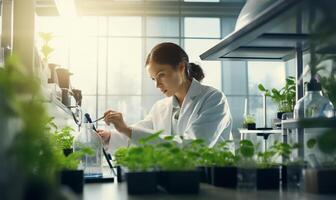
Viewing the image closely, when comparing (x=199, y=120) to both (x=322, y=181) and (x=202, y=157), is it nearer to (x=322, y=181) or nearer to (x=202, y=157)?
(x=202, y=157)

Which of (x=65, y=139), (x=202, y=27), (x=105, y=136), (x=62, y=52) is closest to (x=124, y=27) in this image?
(x=62, y=52)

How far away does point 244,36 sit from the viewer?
102 centimetres

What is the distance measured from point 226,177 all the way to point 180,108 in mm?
1351

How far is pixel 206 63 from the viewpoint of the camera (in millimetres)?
5781

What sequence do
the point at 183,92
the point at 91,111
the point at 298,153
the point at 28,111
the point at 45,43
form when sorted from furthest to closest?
the point at 91,111 → the point at 183,92 → the point at 45,43 → the point at 298,153 → the point at 28,111

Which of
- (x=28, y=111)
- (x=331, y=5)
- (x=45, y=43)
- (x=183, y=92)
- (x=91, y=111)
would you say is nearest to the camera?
(x=28, y=111)

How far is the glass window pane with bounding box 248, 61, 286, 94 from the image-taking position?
5.89 metres

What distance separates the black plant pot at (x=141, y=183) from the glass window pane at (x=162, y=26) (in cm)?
501

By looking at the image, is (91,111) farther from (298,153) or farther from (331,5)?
(331,5)

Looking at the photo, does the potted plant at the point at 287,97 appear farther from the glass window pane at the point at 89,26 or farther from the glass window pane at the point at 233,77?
the glass window pane at the point at 89,26

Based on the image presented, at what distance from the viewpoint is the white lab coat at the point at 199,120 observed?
2082 millimetres

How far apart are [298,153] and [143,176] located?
1.25 ft

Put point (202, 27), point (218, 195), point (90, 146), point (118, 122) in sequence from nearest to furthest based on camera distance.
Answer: point (218, 195) < point (90, 146) < point (118, 122) < point (202, 27)

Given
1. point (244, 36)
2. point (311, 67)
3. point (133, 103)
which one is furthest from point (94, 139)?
point (133, 103)
